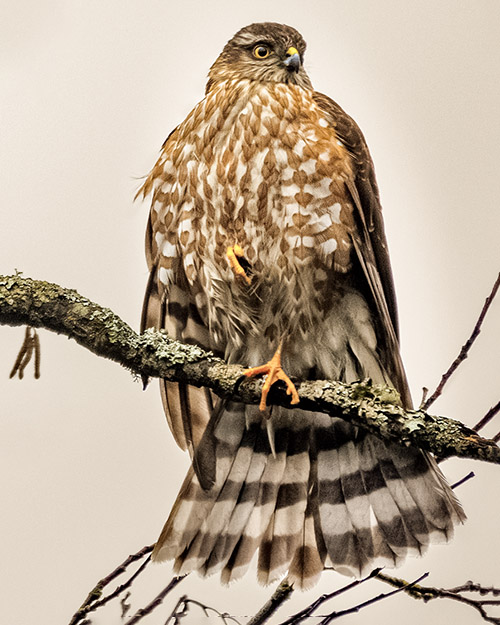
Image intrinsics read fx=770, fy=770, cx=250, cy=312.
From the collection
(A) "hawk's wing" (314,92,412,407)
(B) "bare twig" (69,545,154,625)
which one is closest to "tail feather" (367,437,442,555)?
(A) "hawk's wing" (314,92,412,407)

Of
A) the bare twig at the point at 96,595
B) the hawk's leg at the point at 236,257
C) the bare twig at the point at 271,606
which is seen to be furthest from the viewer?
the hawk's leg at the point at 236,257

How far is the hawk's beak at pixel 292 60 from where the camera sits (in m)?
2.01

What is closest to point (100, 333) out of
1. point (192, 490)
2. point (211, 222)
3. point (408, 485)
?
point (211, 222)

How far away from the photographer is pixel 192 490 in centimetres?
198

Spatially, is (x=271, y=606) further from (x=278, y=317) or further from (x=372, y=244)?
(x=372, y=244)

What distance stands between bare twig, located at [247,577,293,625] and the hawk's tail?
0.16 metres

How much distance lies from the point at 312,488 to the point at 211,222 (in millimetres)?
732

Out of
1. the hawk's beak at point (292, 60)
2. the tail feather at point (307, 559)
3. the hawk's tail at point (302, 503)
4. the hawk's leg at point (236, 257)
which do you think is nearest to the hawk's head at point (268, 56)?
the hawk's beak at point (292, 60)

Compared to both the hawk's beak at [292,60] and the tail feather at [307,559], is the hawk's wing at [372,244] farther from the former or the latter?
the tail feather at [307,559]

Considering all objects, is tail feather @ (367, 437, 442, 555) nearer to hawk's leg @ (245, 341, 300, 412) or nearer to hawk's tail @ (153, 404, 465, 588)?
hawk's tail @ (153, 404, 465, 588)

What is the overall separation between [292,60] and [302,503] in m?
1.15

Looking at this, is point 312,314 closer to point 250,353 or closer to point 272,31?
point 250,353

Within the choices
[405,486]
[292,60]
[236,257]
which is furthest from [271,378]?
[292,60]

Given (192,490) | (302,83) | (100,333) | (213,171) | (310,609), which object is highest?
(302,83)
